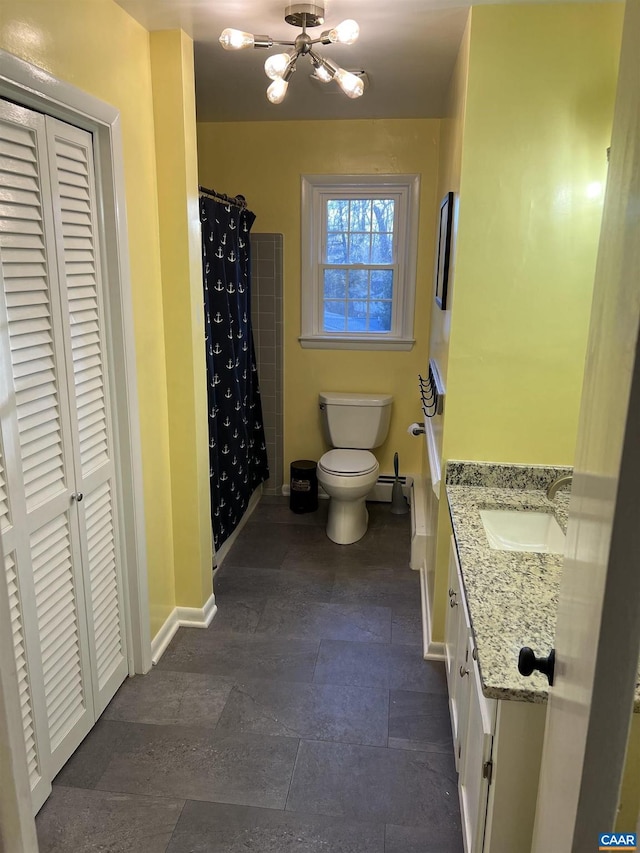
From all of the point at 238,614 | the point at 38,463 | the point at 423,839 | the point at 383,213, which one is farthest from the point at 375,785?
the point at 383,213

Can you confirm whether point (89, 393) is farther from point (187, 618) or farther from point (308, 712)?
point (308, 712)

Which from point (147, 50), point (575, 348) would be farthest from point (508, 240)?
point (147, 50)

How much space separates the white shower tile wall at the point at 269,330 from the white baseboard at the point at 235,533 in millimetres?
193

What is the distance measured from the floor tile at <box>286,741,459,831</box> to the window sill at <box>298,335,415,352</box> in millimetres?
2456

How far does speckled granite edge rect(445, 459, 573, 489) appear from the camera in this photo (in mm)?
2318

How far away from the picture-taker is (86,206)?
1964 millimetres

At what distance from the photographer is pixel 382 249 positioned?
392 centimetres

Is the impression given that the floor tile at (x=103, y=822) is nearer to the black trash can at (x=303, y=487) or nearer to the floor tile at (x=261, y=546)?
the floor tile at (x=261, y=546)

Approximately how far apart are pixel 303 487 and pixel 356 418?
0.56 m

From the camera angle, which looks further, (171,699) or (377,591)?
(377,591)

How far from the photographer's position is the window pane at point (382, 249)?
12.8ft

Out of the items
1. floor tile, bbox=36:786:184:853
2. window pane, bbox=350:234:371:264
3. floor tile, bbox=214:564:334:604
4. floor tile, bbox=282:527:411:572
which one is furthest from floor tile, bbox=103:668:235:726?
window pane, bbox=350:234:371:264

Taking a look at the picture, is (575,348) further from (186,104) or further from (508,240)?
(186,104)

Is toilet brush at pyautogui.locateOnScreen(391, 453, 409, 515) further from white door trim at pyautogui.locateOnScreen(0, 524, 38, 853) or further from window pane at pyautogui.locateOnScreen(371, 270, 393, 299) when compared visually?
white door trim at pyautogui.locateOnScreen(0, 524, 38, 853)
